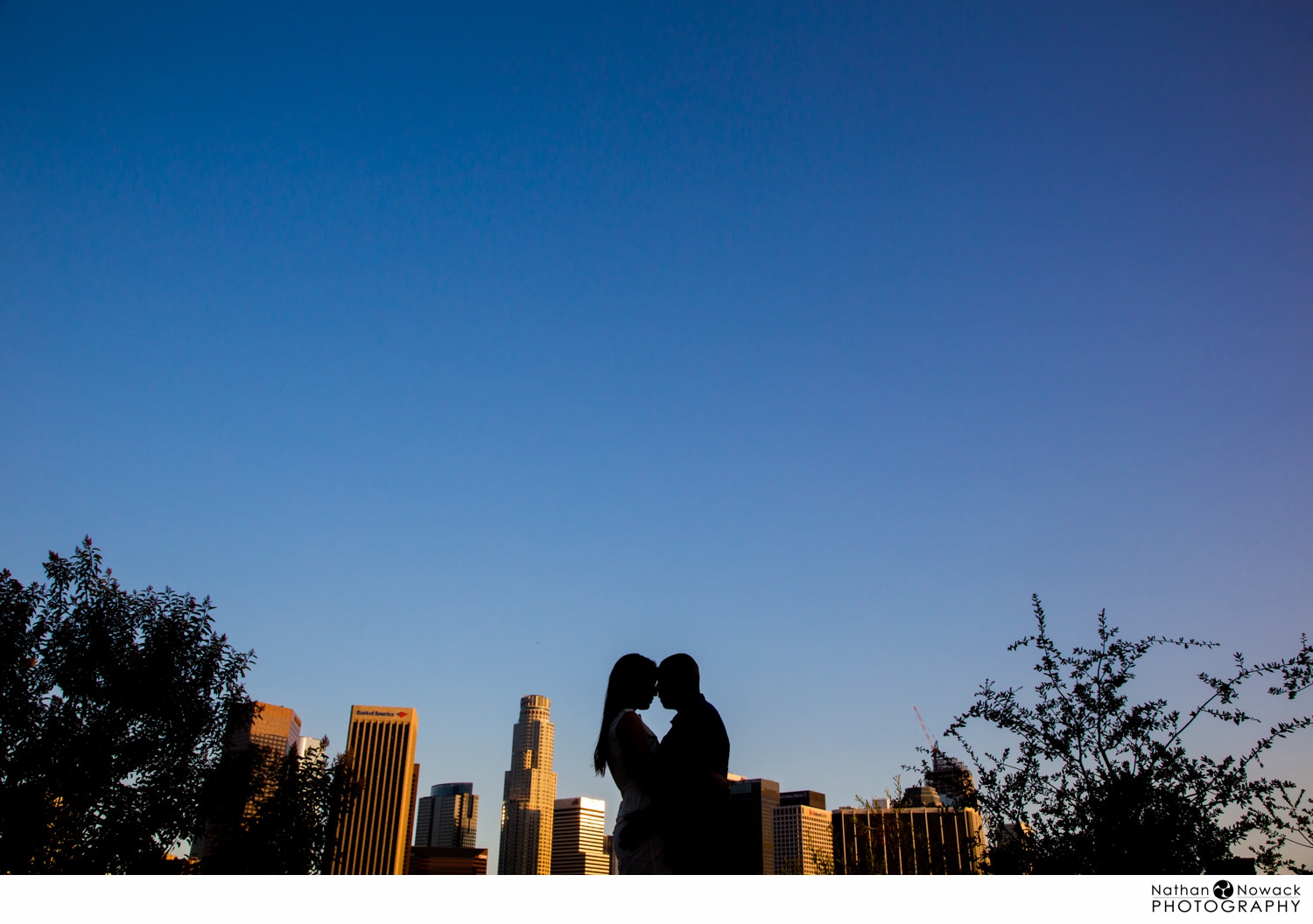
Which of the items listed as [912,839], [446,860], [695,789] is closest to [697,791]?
[695,789]

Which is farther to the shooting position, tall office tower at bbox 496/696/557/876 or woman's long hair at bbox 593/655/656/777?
tall office tower at bbox 496/696/557/876

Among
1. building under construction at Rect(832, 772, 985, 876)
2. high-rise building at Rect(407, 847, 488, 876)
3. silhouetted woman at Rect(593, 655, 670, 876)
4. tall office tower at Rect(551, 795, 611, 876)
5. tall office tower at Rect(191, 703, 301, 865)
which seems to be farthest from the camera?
tall office tower at Rect(551, 795, 611, 876)

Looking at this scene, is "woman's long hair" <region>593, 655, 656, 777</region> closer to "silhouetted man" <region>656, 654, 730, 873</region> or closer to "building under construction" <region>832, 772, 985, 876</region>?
"silhouetted man" <region>656, 654, 730, 873</region>

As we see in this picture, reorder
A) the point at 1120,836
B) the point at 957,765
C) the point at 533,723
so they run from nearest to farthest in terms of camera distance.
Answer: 1. the point at 1120,836
2. the point at 957,765
3. the point at 533,723

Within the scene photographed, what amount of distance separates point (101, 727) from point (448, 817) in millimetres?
163963

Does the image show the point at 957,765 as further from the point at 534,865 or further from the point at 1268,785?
the point at 534,865

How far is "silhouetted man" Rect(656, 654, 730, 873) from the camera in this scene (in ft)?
7.98

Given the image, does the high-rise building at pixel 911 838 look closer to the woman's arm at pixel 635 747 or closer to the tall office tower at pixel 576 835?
the woman's arm at pixel 635 747

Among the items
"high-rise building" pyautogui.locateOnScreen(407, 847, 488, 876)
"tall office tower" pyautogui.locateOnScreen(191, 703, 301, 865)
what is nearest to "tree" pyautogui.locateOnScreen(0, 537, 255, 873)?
"tall office tower" pyautogui.locateOnScreen(191, 703, 301, 865)

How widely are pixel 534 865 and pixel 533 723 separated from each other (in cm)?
4351
